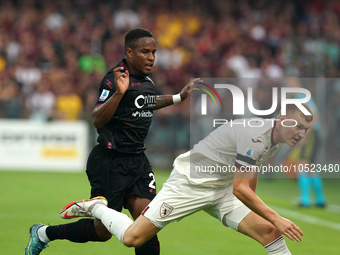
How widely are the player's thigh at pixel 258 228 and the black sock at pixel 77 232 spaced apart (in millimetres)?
1442

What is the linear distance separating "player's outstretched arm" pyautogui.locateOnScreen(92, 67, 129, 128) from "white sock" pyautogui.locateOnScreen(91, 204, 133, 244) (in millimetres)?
805

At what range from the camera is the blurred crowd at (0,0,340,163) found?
51.0ft

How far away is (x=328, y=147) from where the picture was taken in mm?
14172

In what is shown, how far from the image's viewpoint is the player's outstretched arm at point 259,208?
4.48 metres

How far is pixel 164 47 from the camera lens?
17.8 meters

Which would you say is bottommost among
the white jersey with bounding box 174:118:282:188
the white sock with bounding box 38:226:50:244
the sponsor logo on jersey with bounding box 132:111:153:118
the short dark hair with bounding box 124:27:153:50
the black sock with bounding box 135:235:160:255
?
the black sock with bounding box 135:235:160:255

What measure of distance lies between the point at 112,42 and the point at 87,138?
411 centimetres

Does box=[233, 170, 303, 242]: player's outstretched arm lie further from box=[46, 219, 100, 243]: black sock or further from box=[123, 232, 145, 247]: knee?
box=[46, 219, 100, 243]: black sock

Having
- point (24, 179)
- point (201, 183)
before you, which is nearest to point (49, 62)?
point (24, 179)

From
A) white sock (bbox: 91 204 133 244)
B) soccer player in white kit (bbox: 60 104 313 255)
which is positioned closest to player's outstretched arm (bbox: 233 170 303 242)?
soccer player in white kit (bbox: 60 104 313 255)

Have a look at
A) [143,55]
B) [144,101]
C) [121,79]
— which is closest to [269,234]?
[144,101]

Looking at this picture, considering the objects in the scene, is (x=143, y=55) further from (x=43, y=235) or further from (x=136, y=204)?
(x=43, y=235)

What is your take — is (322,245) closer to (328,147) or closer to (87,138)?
(328,147)

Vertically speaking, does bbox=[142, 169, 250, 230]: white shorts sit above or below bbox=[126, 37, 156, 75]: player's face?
below
